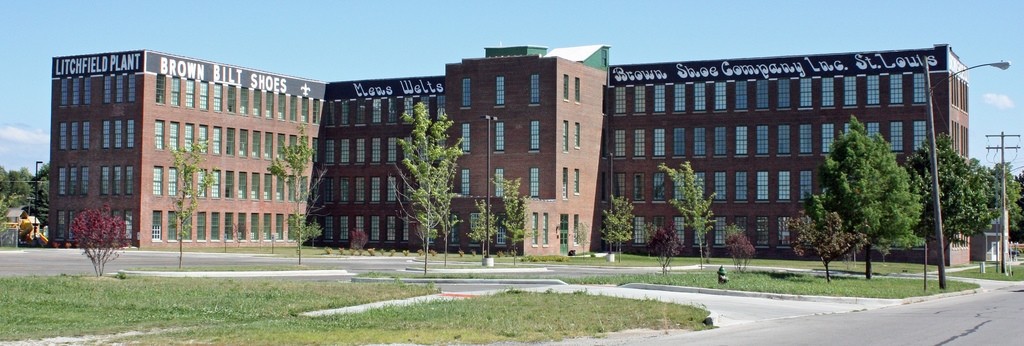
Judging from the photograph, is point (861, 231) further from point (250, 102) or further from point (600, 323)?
point (250, 102)

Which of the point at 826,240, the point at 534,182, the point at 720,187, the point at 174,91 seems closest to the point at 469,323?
the point at 826,240

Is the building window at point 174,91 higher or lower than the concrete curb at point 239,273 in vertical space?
higher

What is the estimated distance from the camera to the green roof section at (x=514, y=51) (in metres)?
89.6

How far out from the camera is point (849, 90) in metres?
81.9

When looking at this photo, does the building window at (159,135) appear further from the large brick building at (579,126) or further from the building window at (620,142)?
the building window at (620,142)

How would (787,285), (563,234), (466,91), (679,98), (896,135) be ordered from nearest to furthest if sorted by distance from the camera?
(787,285)
(896,135)
(563,234)
(466,91)
(679,98)

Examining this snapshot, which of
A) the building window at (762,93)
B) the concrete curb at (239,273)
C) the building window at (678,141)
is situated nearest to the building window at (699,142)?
the building window at (678,141)

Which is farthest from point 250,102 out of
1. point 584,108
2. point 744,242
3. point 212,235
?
point 744,242

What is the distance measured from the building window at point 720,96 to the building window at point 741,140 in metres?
2.01

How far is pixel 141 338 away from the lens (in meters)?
19.7

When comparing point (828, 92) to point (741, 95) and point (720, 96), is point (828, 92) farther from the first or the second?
point (720, 96)

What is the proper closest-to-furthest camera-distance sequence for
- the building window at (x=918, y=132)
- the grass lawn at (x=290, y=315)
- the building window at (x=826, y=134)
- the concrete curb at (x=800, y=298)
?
the grass lawn at (x=290, y=315), the concrete curb at (x=800, y=298), the building window at (x=918, y=132), the building window at (x=826, y=134)

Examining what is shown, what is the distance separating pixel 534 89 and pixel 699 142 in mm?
13812

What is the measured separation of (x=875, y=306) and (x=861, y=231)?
17658 mm
